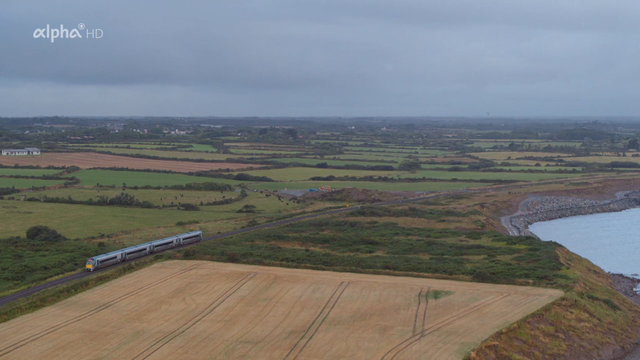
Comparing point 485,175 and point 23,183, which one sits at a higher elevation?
point 485,175

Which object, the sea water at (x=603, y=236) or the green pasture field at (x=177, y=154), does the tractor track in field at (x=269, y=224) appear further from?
the green pasture field at (x=177, y=154)

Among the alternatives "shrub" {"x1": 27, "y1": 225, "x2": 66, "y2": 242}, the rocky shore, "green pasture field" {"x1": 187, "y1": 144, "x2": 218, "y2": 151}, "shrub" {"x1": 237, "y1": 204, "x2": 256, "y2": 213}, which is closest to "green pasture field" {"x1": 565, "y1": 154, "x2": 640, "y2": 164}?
the rocky shore

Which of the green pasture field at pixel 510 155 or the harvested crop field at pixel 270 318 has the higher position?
the green pasture field at pixel 510 155

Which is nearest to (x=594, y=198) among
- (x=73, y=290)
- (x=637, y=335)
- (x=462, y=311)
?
(x=637, y=335)

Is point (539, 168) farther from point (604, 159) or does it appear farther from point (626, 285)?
point (626, 285)

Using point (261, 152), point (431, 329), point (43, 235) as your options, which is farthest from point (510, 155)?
point (431, 329)

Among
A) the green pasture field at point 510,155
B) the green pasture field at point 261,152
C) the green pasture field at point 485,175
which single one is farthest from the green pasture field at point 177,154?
the green pasture field at point 510,155
